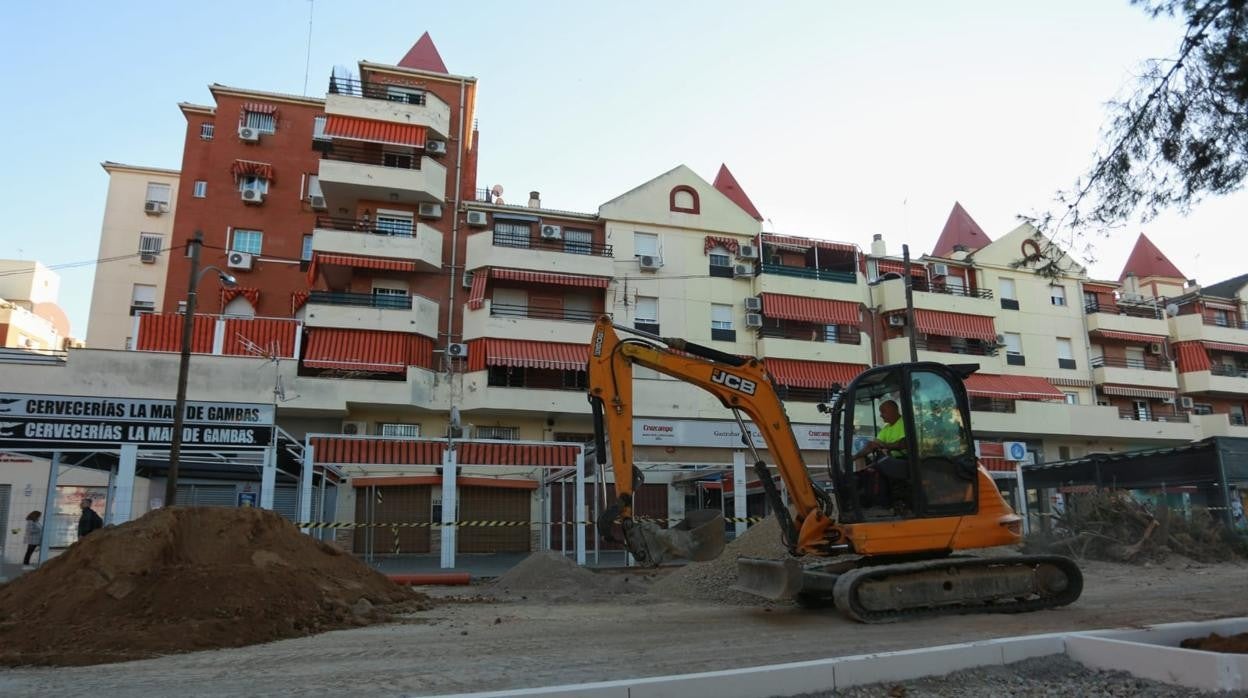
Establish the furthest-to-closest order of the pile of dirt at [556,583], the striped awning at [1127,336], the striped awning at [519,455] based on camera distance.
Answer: the striped awning at [1127,336] < the striped awning at [519,455] < the pile of dirt at [556,583]

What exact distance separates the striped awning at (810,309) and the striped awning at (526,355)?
898 cm

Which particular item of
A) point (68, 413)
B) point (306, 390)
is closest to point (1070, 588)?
point (68, 413)

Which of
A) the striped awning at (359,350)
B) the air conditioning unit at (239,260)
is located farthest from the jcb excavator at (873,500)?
the air conditioning unit at (239,260)

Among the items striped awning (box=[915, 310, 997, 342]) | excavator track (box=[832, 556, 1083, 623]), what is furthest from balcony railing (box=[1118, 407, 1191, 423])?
excavator track (box=[832, 556, 1083, 623])

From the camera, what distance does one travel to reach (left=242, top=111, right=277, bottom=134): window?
3628cm

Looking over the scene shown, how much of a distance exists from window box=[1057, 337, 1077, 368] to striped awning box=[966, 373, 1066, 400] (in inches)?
102

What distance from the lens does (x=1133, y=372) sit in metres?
42.0

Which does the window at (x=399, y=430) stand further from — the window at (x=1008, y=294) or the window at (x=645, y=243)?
the window at (x=1008, y=294)

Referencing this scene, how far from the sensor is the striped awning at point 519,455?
23672 mm

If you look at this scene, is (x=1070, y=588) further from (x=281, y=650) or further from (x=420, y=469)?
(x=420, y=469)

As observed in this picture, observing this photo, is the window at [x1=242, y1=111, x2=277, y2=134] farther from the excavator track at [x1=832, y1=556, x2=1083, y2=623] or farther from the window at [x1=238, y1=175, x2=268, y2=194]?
the excavator track at [x1=832, y1=556, x2=1083, y2=623]

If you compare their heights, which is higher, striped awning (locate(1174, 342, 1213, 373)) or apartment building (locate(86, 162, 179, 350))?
apartment building (locate(86, 162, 179, 350))

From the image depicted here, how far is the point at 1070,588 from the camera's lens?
955 centimetres

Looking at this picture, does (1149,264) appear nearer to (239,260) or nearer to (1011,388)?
(1011,388)
